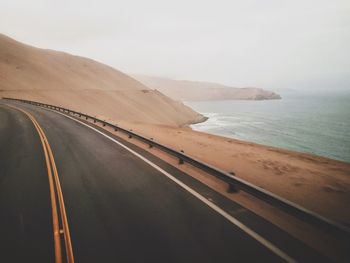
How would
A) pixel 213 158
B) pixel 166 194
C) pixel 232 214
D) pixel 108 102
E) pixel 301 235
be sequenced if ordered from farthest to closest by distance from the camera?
pixel 108 102, pixel 213 158, pixel 166 194, pixel 232 214, pixel 301 235

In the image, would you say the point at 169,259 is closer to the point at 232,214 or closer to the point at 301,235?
the point at 232,214

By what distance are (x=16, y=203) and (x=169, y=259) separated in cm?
441

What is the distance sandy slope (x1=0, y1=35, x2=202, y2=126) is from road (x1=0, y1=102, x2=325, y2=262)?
44614mm

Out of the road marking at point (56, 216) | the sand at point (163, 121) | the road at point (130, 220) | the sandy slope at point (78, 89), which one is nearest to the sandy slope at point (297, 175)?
the sand at point (163, 121)

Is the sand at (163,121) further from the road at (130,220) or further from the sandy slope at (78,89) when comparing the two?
the road at (130,220)

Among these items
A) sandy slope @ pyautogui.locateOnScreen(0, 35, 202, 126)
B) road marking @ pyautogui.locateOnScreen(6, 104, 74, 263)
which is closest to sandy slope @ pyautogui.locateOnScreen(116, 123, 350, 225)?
road marking @ pyautogui.locateOnScreen(6, 104, 74, 263)

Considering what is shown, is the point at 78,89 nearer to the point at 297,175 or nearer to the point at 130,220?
the point at 297,175

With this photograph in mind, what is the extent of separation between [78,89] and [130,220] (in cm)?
7311

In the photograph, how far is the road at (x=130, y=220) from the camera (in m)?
3.94

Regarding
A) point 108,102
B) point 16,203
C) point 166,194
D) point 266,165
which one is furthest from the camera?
point 108,102

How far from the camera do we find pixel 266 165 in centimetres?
968

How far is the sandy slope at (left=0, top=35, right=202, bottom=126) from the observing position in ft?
181

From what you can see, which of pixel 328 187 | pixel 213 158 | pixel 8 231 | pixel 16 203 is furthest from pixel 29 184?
pixel 328 187

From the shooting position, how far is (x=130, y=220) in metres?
4.96
